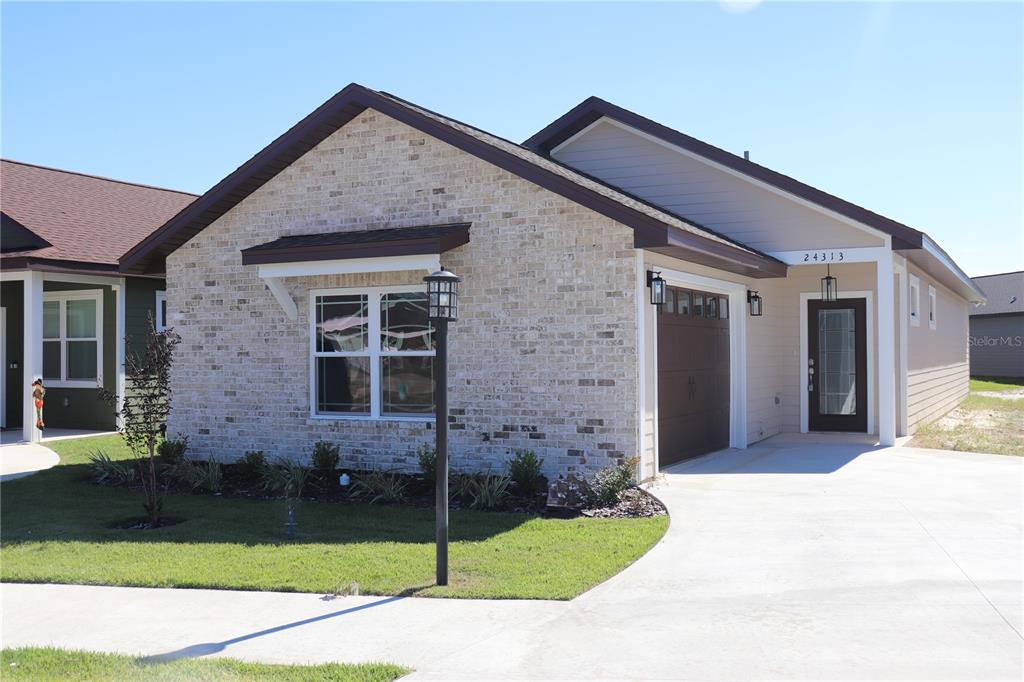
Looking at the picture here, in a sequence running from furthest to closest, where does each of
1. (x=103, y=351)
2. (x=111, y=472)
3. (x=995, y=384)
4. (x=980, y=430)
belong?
(x=995, y=384), (x=103, y=351), (x=980, y=430), (x=111, y=472)

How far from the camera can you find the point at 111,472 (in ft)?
39.7

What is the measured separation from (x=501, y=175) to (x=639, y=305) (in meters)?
2.35

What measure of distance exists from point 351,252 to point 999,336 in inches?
1440

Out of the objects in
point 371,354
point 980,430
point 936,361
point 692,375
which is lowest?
point 980,430

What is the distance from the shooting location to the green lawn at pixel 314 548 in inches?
271

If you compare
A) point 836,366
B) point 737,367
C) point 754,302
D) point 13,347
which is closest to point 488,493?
point 737,367

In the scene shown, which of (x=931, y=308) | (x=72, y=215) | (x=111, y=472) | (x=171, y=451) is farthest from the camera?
(x=931, y=308)

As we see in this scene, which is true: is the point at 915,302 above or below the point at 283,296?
above

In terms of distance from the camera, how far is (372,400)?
39.2 ft

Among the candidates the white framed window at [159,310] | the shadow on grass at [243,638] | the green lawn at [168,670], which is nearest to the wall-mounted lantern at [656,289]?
the shadow on grass at [243,638]

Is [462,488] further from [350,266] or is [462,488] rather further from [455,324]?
[350,266]

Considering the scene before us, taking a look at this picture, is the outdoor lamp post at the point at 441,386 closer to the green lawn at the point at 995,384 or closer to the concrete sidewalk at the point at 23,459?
the concrete sidewalk at the point at 23,459

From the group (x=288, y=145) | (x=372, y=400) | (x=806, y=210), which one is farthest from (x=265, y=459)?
(x=806, y=210)

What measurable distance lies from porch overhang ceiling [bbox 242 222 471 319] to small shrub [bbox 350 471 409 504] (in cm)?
250
